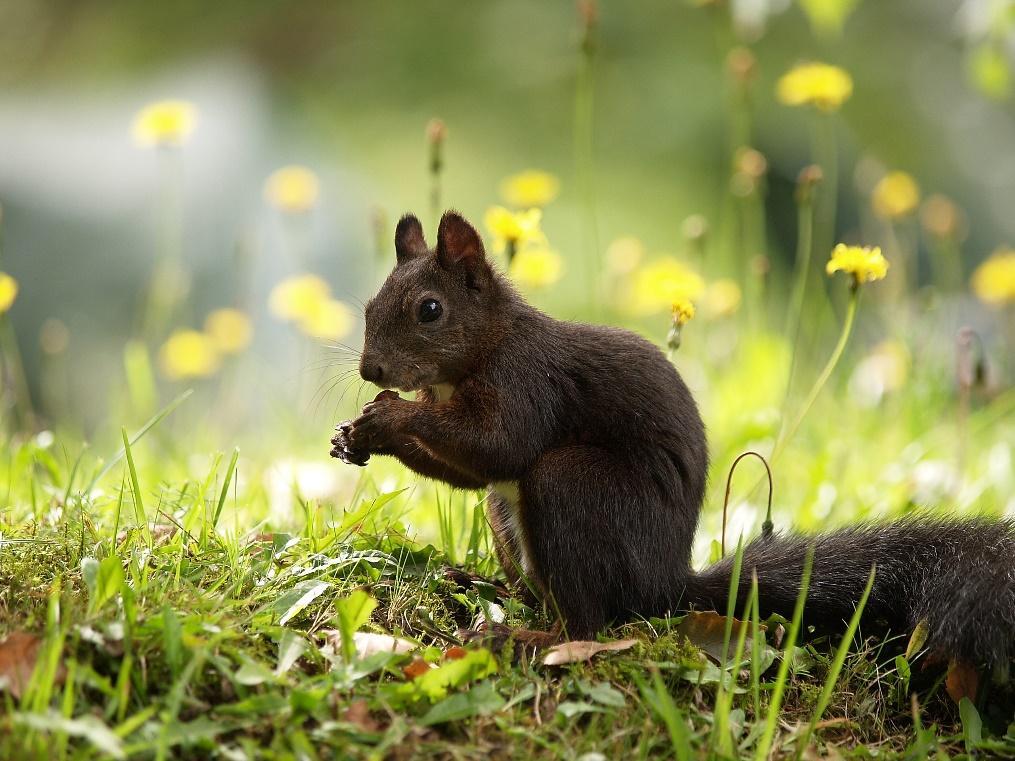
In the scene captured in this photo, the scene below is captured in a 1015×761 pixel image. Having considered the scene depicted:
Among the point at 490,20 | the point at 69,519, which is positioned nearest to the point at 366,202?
the point at 490,20

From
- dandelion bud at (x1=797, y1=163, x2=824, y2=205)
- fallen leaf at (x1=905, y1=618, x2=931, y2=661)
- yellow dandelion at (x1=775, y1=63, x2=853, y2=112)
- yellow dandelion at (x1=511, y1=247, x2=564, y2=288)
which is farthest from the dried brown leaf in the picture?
yellow dandelion at (x1=775, y1=63, x2=853, y2=112)

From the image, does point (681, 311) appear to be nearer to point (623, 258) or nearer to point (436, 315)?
point (436, 315)

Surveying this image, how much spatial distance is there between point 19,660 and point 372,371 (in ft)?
3.13

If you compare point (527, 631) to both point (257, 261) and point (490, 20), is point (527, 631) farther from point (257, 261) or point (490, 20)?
point (490, 20)

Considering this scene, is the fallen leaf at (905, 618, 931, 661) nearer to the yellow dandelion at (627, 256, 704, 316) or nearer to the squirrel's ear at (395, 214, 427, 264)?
the yellow dandelion at (627, 256, 704, 316)

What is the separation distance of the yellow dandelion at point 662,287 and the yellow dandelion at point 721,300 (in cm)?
17

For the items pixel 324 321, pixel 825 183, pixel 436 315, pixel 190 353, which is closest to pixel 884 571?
pixel 436 315

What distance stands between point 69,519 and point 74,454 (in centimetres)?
148

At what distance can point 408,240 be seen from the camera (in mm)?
2770

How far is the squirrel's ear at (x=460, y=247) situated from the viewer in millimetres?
2500

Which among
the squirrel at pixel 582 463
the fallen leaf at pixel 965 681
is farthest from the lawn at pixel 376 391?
the squirrel at pixel 582 463

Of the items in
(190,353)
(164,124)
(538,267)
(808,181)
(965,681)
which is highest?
(164,124)

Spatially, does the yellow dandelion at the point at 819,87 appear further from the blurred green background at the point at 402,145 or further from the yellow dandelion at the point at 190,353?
the yellow dandelion at the point at 190,353

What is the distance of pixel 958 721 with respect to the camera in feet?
7.34
